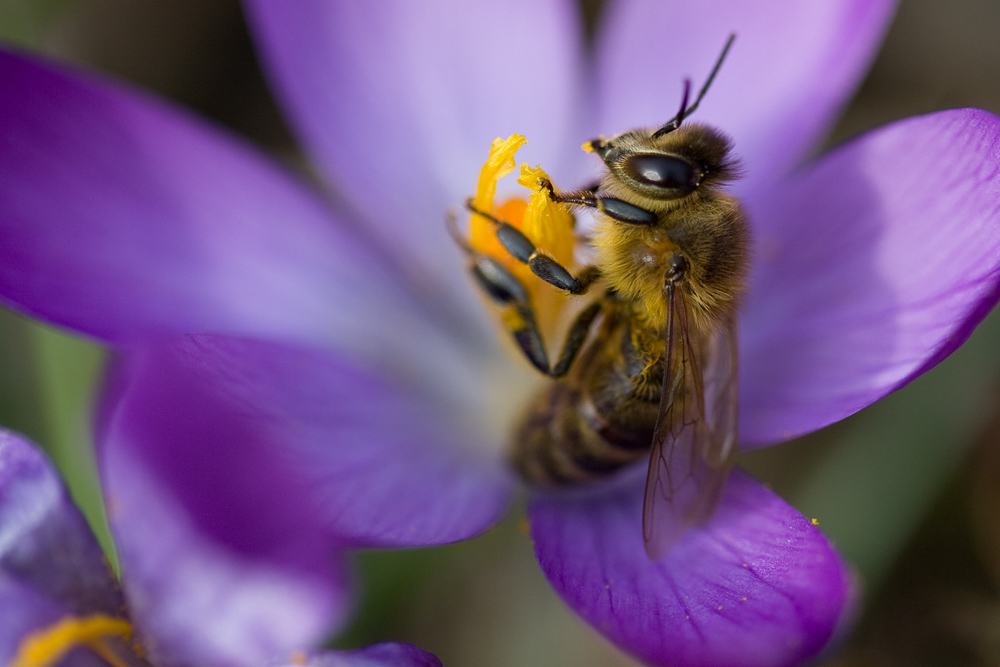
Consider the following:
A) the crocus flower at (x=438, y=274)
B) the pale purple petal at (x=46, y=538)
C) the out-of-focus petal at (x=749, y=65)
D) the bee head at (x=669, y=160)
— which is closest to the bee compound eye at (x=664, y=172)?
the bee head at (x=669, y=160)

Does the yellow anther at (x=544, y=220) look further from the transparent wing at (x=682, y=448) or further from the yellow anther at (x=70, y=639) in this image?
the yellow anther at (x=70, y=639)

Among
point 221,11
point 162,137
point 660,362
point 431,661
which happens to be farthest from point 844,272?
point 221,11

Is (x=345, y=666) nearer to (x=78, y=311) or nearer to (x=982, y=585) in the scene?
(x=78, y=311)

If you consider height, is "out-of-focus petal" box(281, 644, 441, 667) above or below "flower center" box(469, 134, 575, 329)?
below

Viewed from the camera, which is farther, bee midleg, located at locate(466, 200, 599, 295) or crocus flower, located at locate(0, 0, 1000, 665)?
bee midleg, located at locate(466, 200, 599, 295)

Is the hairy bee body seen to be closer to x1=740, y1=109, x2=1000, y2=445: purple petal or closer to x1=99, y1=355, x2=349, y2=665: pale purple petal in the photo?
x1=740, y1=109, x2=1000, y2=445: purple petal

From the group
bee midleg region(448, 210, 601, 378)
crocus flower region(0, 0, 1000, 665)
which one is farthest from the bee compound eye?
crocus flower region(0, 0, 1000, 665)
